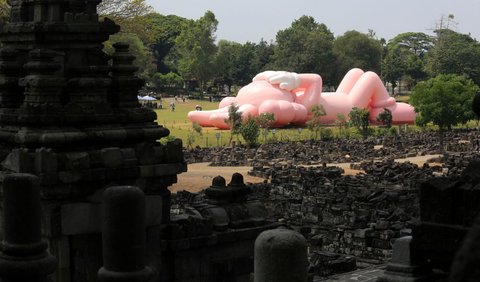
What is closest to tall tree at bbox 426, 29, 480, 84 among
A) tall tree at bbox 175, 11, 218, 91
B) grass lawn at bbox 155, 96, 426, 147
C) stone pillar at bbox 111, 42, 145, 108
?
tall tree at bbox 175, 11, 218, 91

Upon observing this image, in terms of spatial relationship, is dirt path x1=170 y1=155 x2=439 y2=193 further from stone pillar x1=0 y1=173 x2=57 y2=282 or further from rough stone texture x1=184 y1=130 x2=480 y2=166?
stone pillar x1=0 y1=173 x2=57 y2=282

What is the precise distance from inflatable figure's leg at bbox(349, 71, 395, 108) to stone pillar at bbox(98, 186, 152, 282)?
187 ft

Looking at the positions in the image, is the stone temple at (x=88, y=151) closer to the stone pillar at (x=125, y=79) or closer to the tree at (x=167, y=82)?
the stone pillar at (x=125, y=79)

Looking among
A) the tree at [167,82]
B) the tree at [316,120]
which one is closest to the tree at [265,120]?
the tree at [316,120]

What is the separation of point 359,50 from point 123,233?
90473 mm

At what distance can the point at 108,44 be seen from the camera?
115ft

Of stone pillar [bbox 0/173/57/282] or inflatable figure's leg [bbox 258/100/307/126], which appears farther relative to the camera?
inflatable figure's leg [bbox 258/100/307/126]

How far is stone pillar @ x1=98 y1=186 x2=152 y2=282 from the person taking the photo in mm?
4547

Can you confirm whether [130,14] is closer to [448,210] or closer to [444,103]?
[444,103]

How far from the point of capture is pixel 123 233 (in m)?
4.57

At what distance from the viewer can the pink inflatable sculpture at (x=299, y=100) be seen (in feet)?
188

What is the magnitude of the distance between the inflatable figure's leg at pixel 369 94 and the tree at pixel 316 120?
3493 millimetres

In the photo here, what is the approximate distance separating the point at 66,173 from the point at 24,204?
6.90ft

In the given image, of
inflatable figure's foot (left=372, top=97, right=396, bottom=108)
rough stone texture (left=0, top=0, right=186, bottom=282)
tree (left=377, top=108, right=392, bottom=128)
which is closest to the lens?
rough stone texture (left=0, top=0, right=186, bottom=282)
